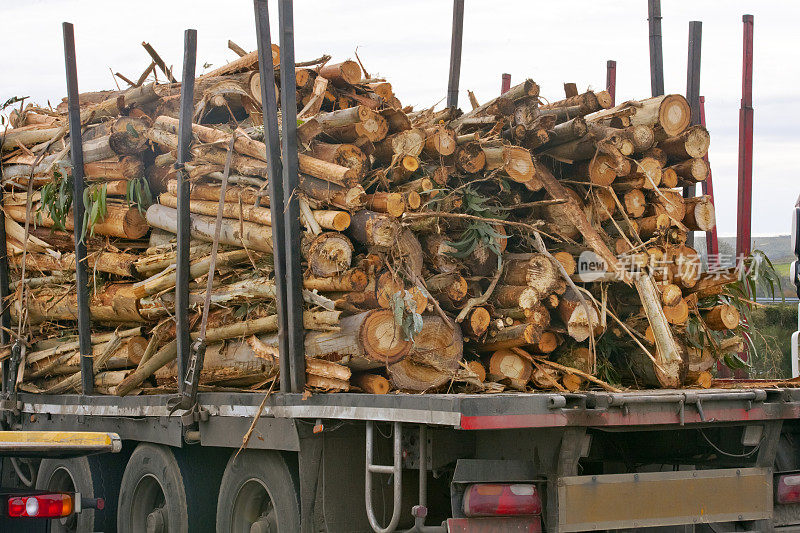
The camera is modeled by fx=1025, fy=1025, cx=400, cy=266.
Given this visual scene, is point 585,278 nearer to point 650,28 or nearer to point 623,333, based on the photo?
point 623,333

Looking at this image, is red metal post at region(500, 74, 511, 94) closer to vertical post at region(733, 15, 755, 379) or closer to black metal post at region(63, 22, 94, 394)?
vertical post at region(733, 15, 755, 379)

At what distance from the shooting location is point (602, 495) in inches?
206

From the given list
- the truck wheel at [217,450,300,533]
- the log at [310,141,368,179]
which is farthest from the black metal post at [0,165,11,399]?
the log at [310,141,368,179]

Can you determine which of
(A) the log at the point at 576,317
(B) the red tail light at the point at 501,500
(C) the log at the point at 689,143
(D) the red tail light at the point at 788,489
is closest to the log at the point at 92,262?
(A) the log at the point at 576,317

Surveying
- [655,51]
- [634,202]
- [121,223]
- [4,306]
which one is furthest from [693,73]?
[4,306]

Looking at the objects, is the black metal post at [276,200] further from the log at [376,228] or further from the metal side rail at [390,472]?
the metal side rail at [390,472]

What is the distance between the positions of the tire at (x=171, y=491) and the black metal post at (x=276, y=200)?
1.51 meters

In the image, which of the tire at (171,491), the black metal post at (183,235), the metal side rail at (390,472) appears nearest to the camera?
the metal side rail at (390,472)

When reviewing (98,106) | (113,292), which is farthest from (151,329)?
(98,106)

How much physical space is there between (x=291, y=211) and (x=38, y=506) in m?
2.12

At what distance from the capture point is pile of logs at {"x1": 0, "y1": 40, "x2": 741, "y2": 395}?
20.0 ft

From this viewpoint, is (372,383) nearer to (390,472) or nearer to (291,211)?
(390,472)

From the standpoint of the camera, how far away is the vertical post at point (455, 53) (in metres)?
9.37

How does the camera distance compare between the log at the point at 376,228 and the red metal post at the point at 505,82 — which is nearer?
the log at the point at 376,228
